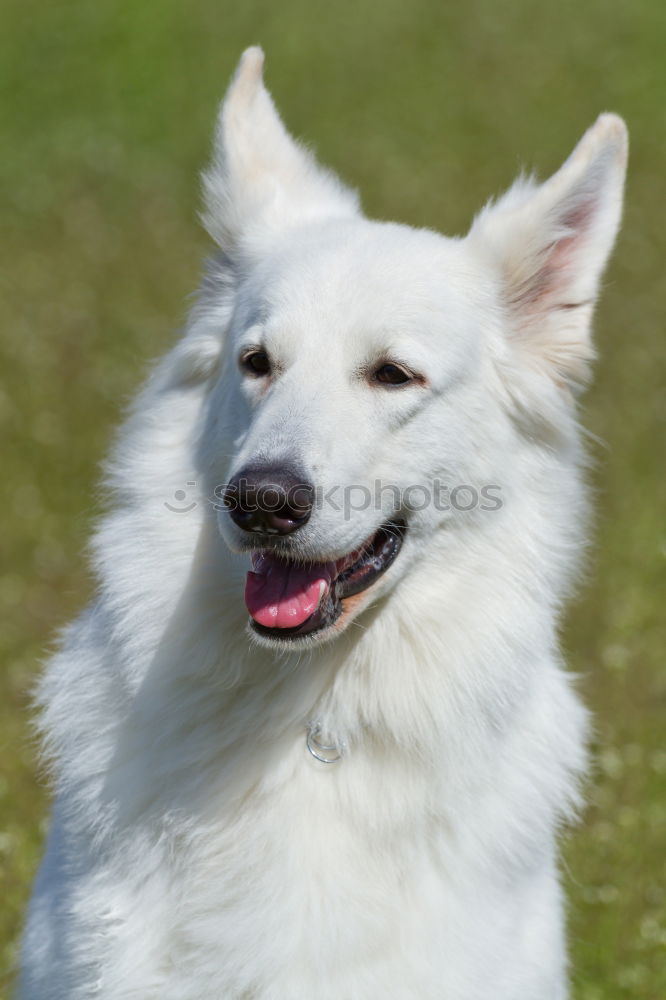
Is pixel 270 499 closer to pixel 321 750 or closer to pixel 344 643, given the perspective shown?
pixel 344 643

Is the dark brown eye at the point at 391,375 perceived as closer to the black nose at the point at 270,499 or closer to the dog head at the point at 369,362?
the dog head at the point at 369,362

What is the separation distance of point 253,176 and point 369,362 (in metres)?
0.99

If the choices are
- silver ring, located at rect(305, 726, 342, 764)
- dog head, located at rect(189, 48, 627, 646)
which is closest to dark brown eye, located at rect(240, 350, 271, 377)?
dog head, located at rect(189, 48, 627, 646)

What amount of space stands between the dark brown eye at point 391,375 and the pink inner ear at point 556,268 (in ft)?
1.84

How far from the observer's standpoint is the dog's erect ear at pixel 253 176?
4.26 metres

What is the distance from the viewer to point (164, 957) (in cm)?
356

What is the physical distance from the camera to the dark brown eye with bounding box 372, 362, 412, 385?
3797 millimetres

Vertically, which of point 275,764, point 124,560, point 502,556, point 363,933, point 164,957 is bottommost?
point 164,957

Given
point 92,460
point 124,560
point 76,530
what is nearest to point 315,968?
point 124,560

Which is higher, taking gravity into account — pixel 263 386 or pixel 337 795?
pixel 263 386

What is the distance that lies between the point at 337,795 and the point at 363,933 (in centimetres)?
39

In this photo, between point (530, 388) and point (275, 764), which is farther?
point (530, 388)

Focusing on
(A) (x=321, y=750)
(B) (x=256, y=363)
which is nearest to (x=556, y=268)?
(B) (x=256, y=363)

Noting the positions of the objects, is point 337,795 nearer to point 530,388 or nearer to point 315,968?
point 315,968
